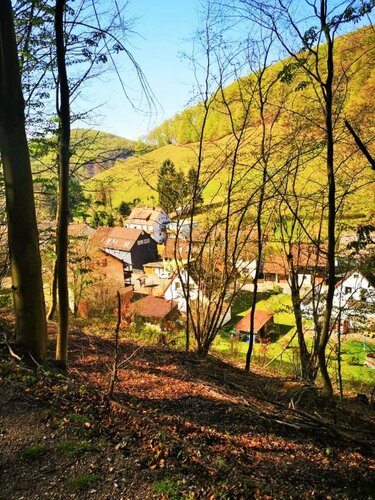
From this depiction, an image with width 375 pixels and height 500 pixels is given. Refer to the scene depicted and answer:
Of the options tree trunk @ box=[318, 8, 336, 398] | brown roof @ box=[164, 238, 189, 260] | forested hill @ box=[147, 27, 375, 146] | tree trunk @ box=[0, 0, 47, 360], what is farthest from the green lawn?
tree trunk @ box=[0, 0, 47, 360]

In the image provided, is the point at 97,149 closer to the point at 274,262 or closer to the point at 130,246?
the point at 274,262

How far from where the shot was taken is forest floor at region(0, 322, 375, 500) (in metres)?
2.92

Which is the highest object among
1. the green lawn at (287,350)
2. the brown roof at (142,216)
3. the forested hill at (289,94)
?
the forested hill at (289,94)

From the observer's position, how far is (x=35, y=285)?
4398 millimetres

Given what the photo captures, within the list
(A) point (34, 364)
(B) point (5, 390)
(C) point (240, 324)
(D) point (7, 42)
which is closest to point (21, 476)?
(B) point (5, 390)

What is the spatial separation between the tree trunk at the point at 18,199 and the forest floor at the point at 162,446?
2.17 ft

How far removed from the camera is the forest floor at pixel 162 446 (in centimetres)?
292

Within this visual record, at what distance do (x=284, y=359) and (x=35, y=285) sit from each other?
17.7 meters

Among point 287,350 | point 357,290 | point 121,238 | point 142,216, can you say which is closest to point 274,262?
point 357,290

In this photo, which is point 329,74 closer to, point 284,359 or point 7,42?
point 7,42

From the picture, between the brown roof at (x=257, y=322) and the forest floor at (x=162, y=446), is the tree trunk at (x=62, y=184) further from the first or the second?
the brown roof at (x=257, y=322)

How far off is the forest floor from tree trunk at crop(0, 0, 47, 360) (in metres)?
0.66

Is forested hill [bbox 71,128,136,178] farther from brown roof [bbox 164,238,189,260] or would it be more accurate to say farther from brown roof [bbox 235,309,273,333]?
brown roof [bbox 235,309,273,333]

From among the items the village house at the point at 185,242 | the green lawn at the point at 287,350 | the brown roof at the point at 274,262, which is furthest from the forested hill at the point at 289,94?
the green lawn at the point at 287,350
